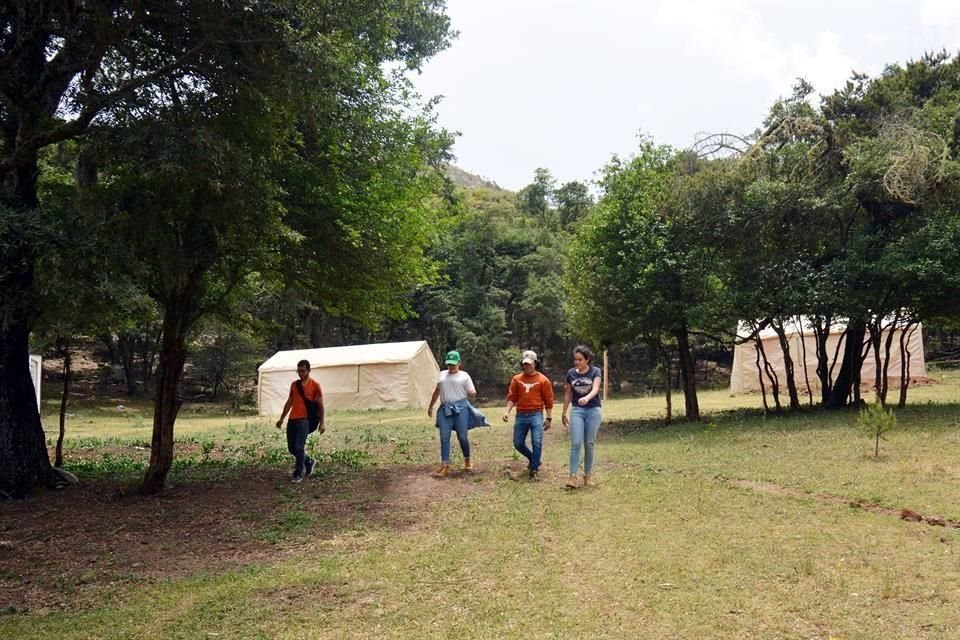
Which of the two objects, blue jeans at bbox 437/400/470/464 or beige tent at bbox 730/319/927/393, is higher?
beige tent at bbox 730/319/927/393

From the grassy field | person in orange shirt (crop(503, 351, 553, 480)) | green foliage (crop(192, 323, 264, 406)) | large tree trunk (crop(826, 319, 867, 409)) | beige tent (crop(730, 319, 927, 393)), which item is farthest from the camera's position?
green foliage (crop(192, 323, 264, 406))

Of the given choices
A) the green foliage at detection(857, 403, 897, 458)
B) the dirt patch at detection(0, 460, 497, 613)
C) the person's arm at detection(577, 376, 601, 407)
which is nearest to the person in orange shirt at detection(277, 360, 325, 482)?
the dirt patch at detection(0, 460, 497, 613)

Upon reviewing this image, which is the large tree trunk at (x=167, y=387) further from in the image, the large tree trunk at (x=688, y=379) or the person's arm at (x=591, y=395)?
the large tree trunk at (x=688, y=379)

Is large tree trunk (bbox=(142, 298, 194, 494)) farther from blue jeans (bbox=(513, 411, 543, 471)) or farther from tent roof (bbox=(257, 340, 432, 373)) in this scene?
tent roof (bbox=(257, 340, 432, 373))

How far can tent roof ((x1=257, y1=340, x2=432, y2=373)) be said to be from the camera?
94.7ft

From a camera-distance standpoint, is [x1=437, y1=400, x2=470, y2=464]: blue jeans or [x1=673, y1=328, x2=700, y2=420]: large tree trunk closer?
[x1=437, y1=400, x2=470, y2=464]: blue jeans

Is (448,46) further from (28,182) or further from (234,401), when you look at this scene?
(234,401)

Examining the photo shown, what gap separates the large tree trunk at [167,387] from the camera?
8.57 meters

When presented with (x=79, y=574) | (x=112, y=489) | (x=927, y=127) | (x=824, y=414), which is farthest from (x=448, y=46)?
(x=79, y=574)

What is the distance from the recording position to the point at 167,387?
28.3 ft

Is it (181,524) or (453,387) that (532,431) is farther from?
(181,524)

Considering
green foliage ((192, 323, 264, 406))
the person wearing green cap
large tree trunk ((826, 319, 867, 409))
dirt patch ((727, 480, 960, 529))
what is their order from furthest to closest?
green foliage ((192, 323, 264, 406)) → large tree trunk ((826, 319, 867, 409)) → the person wearing green cap → dirt patch ((727, 480, 960, 529))

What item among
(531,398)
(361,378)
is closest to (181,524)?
(531,398)

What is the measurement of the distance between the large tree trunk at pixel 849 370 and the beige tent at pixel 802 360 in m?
6.41
